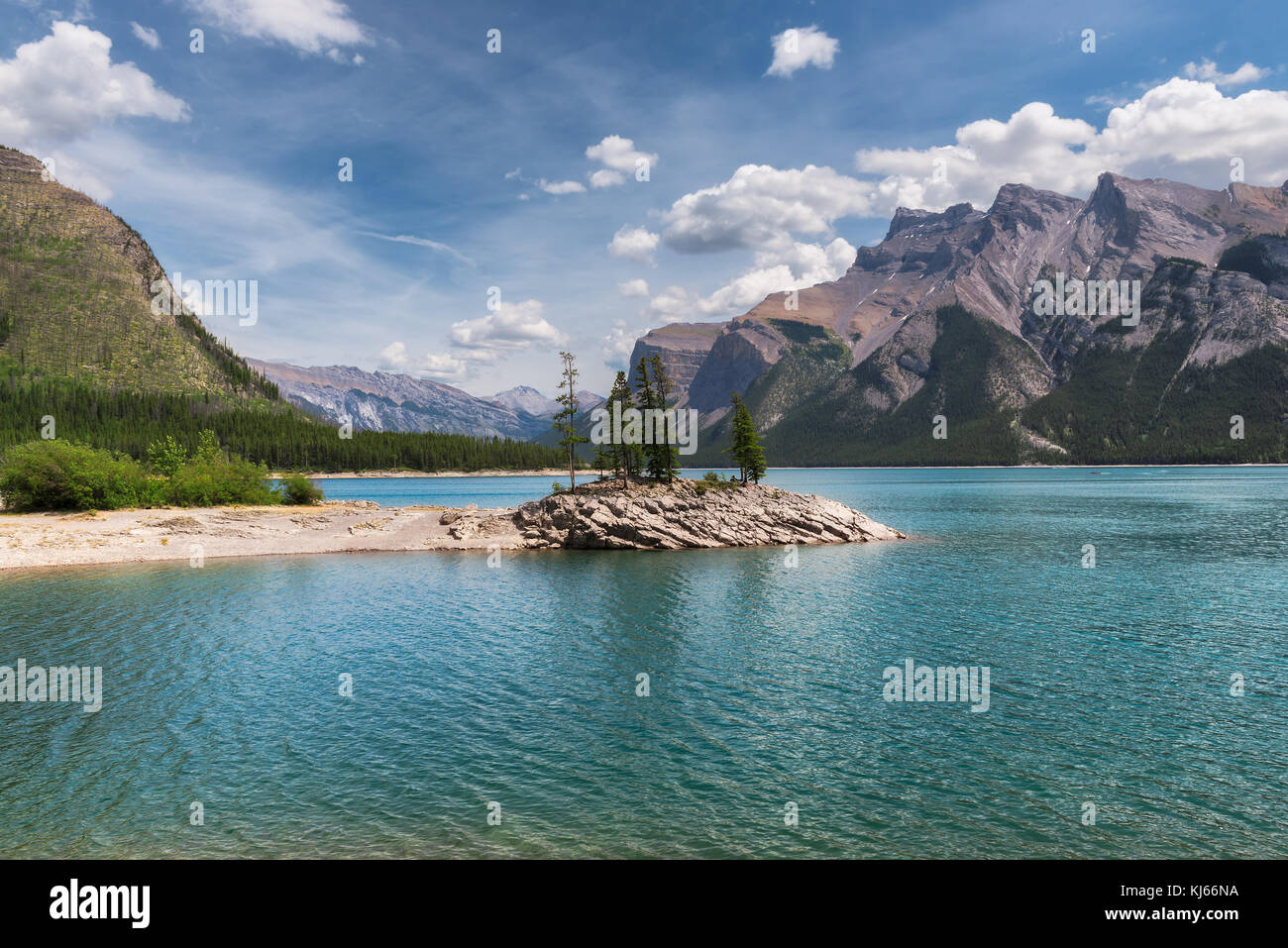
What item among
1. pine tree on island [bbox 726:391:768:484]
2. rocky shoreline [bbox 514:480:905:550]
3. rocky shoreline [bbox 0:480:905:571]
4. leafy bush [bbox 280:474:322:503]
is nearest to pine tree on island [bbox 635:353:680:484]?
rocky shoreline [bbox 514:480:905:550]

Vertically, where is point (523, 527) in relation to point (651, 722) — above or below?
above

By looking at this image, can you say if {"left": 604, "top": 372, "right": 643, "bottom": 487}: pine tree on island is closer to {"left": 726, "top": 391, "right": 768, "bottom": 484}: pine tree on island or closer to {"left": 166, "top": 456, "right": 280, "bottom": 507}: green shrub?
{"left": 726, "top": 391, "right": 768, "bottom": 484}: pine tree on island

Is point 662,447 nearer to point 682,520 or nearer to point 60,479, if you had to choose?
point 682,520

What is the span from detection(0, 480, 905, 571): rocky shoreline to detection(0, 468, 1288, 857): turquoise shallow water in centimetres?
1880

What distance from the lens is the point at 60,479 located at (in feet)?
250

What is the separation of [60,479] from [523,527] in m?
53.5

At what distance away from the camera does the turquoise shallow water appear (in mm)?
16203

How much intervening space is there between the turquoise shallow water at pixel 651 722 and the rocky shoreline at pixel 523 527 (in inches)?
740

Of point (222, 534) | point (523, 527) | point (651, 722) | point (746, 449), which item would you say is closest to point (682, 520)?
point (746, 449)

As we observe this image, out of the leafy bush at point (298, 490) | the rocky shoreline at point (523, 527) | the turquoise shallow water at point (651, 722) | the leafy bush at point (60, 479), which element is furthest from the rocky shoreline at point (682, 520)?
the leafy bush at point (60, 479)

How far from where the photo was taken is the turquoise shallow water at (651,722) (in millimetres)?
16203

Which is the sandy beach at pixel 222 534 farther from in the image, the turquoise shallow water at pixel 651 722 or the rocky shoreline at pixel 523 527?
the turquoise shallow water at pixel 651 722

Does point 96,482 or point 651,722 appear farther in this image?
point 96,482

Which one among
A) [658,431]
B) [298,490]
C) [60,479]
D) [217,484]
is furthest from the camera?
[298,490]
